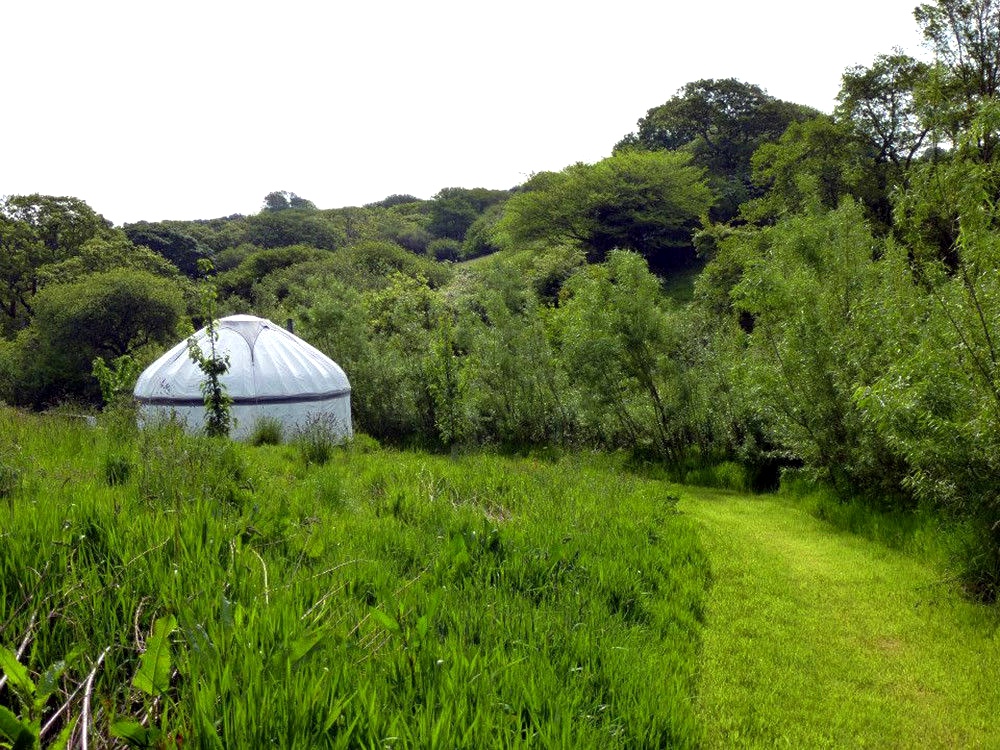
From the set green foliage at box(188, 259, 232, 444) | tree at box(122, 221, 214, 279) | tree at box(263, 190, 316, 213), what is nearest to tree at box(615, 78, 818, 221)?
green foliage at box(188, 259, 232, 444)

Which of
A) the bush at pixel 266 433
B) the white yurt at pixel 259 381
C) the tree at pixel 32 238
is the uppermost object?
the tree at pixel 32 238

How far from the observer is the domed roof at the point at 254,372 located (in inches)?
652

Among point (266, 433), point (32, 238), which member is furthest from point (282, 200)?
point (266, 433)

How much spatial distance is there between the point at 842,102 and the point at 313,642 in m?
29.1

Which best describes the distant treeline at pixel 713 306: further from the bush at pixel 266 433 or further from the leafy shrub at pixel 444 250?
the leafy shrub at pixel 444 250

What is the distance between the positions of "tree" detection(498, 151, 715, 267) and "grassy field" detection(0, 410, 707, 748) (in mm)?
38154

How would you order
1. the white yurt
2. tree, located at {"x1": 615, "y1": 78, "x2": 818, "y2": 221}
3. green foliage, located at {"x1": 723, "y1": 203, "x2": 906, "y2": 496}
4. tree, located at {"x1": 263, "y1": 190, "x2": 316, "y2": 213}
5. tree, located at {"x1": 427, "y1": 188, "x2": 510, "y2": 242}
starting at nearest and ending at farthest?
green foliage, located at {"x1": 723, "y1": 203, "x2": 906, "y2": 496} → the white yurt → tree, located at {"x1": 615, "y1": 78, "x2": 818, "y2": 221} → tree, located at {"x1": 427, "y1": 188, "x2": 510, "y2": 242} → tree, located at {"x1": 263, "y1": 190, "x2": 316, "y2": 213}

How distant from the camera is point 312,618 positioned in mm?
2754

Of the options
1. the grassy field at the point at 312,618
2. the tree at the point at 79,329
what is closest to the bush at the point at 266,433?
the grassy field at the point at 312,618

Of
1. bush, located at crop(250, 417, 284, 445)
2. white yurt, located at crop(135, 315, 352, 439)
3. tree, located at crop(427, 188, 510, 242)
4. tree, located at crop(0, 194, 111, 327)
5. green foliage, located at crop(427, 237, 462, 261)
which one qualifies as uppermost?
tree, located at crop(427, 188, 510, 242)

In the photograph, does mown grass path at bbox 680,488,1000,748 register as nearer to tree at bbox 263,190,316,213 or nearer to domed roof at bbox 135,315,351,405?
domed roof at bbox 135,315,351,405

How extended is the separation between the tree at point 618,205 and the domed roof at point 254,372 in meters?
26.8

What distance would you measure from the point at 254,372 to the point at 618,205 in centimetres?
2991

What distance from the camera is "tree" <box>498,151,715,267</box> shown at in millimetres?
41125
